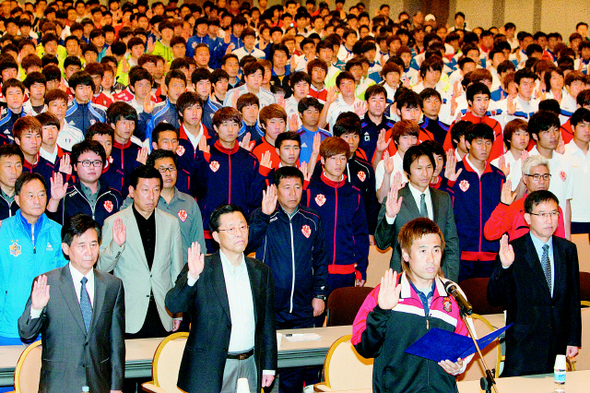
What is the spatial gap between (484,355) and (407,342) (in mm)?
1575

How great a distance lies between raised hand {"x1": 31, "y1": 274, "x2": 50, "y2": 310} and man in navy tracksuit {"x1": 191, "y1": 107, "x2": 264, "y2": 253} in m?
2.59

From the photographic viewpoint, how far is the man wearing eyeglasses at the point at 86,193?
5.56 m

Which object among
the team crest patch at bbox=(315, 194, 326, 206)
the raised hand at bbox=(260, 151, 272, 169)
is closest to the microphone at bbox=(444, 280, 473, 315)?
the team crest patch at bbox=(315, 194, 326, 206)

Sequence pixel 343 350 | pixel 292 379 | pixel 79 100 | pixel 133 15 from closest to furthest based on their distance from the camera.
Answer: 1. pixel 343 350
2. pixel 292 379
3. pixel 79 100
4. pixel 133 15

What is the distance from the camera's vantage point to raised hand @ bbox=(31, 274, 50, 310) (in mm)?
3842

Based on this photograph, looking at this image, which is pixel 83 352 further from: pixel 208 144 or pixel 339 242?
pixel 208 144

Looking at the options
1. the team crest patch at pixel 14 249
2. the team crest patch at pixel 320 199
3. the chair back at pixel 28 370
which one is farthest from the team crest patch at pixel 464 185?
the chair back at pixel 28 370

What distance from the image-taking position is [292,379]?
5180 mm

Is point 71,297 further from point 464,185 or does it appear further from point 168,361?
point 464,185

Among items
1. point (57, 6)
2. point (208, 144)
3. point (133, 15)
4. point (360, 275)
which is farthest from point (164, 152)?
point (57, 6)

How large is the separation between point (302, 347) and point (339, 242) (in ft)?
4.72

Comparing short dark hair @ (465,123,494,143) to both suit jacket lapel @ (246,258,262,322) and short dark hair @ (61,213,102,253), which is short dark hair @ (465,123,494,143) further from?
short dark hair @ (61,213,102,253)

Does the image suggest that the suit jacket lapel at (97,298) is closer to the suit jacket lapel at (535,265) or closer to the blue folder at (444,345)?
the blue folder at (444,345)

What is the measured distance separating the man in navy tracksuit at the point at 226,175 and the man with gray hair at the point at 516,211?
217cm
